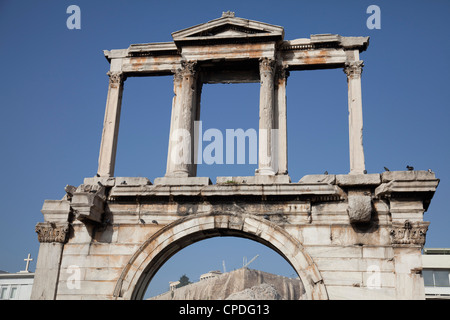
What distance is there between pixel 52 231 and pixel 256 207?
4.96m

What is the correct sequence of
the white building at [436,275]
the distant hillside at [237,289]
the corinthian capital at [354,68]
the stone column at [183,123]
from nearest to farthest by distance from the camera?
the stone column at [183,123]
the corinthian capital at [354,68]
the white building at [436,275]
the distant hillside at [237,289]

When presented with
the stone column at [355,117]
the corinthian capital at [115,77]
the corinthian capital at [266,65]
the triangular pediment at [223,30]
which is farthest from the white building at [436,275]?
the corinthian capital at [115,77]

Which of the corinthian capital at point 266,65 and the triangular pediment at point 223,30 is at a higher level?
the triangular pediment at point 223,30

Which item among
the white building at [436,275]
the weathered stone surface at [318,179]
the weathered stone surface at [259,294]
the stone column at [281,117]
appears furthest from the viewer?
the weathered stone surface at [259,294]

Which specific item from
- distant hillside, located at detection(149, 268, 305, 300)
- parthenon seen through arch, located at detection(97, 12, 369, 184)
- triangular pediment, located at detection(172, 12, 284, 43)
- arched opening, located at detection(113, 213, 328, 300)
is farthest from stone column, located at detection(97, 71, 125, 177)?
distant hillside, located at detection(149, 268, 305, 300)

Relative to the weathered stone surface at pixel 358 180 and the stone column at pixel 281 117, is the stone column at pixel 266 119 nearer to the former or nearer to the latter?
the stone column at pixel 281 117

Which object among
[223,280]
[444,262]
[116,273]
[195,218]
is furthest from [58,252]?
[223,280]

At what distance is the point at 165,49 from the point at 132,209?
4.61 meters

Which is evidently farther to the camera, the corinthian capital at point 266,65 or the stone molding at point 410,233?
the corinthian capital at point 266,65

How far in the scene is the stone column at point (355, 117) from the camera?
480 inches

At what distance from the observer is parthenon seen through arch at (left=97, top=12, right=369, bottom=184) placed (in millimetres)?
12758

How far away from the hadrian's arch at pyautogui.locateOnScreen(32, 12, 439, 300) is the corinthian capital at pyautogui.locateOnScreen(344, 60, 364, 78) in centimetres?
3

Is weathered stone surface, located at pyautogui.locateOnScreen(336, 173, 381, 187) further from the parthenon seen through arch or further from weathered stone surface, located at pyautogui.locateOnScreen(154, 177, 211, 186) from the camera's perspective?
weathered stone surface, located at pyautogui.locateOnScreen(154, 177, 211, 186)

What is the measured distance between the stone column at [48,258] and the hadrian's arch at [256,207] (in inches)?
1.0
